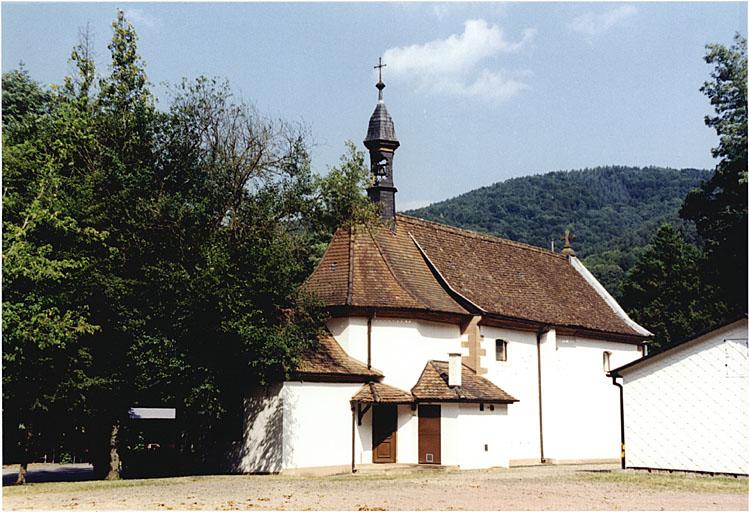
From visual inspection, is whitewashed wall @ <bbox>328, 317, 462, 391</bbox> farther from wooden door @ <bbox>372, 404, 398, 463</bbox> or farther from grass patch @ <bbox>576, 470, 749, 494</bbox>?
grass patch @ <bbox>576, 470, 749, 494</bbox>

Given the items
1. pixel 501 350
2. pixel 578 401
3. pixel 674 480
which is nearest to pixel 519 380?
pixel 501 350

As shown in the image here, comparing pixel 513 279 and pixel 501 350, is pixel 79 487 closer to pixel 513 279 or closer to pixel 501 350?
pixel 501 350

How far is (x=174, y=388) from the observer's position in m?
26.4

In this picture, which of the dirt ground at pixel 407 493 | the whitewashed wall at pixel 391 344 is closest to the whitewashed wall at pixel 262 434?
the dirt ground at pixel 407 493

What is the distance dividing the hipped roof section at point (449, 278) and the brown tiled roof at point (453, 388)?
6.82 feet

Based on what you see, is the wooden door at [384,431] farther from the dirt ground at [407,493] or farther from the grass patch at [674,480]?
the grass patch at [674,480]

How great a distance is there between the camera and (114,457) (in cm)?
2838

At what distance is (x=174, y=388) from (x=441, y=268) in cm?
1262

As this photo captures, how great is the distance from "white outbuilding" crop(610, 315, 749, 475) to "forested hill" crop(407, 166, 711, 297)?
91.7 metres

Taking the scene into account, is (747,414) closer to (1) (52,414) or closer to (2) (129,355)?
(2) (129,355)

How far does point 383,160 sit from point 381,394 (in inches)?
373

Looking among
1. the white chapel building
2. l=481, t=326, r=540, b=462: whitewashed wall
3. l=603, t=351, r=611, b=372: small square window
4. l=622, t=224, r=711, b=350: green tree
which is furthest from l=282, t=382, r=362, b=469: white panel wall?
l=622, t=224, r=711, b=350: green tree

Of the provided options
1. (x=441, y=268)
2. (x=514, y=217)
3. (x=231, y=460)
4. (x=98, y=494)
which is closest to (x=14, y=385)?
(x=98, y=494)

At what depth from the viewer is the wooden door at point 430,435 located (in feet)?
101
